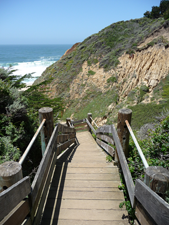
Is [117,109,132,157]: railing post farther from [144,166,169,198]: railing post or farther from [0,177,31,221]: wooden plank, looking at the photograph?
[0,177,31,221]: wooden plank

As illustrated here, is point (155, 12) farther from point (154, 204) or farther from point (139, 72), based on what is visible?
point (154, 204)

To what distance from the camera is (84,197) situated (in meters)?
2.88

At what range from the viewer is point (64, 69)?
27.4 meters

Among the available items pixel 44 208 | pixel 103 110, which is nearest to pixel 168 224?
pixel 44 208

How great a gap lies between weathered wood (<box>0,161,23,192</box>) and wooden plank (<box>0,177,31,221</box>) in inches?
2.6

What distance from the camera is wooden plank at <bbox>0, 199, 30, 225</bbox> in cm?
153

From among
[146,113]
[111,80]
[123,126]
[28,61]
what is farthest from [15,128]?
[28,61]

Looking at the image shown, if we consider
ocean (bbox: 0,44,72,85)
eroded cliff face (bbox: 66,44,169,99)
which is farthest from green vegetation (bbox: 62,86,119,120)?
ocean (bbox: 0,44,72,85)

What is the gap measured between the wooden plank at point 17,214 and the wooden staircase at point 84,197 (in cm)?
79

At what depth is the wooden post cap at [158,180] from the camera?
1622 mm

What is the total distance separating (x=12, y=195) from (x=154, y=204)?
1311 mm

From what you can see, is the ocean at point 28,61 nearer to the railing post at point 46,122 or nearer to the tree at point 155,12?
the railing post at point 46,122

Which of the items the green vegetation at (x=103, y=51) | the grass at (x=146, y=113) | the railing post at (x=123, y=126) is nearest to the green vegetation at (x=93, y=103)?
the green vegetation at (x=103, y=51)

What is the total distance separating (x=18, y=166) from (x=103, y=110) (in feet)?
48.4
